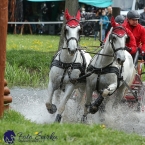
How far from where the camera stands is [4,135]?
7.38m

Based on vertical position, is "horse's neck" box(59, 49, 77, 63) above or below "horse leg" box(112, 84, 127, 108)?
above

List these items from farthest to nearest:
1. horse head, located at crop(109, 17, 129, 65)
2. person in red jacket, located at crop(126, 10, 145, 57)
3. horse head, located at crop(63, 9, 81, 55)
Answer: person in red jacket, located at crop(126, 10, 145, 57) < horse head, located at crop(109, 17, 129, 65) < horse head, located at crop(63, 9, 81, 55)

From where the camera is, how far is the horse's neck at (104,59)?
1016 cm

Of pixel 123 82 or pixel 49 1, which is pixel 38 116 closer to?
pixel 123 82

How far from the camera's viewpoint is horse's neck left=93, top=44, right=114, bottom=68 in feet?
33.3

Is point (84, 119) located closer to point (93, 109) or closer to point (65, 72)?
point (93, 109)

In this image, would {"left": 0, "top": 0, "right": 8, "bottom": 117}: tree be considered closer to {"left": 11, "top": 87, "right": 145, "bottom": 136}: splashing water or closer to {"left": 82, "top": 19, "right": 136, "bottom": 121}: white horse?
{"left": 11, "top": 87, "right": 145, "bottom": 136}: splashing water

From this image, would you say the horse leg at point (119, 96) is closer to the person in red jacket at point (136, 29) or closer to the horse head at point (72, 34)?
the person in red jacket at point (136, 29)

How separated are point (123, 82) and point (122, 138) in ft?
9.88

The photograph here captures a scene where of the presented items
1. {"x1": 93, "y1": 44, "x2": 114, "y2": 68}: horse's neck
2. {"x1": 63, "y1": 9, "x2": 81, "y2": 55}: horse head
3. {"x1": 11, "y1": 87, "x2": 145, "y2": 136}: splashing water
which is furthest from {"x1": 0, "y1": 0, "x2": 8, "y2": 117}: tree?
{"x1": 93, "y1": 44, "x2": 114, "y2": 68}: horse's neck

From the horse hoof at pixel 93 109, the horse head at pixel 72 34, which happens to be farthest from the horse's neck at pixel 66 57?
the horse hoof at pixel 93 109

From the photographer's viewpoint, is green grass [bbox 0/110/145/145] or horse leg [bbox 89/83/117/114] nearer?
green grass [bbox 0/110/145/145]

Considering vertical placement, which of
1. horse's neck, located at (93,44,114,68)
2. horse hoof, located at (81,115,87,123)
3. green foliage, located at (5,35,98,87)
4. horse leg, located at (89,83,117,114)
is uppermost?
horse's neck, located at (93,44,114,68)

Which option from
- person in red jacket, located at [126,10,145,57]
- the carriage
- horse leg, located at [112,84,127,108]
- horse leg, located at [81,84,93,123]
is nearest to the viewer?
the carriage
